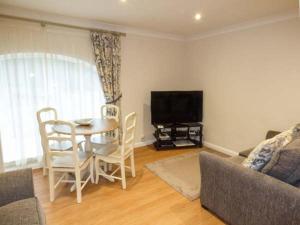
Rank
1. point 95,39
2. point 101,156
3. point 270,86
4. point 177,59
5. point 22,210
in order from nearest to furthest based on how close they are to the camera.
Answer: point 22,210
point 101,156
point 270,86
point 95,39
point 177,59

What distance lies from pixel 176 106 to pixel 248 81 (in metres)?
1.42

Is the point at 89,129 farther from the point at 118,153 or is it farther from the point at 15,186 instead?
the point at 15,186

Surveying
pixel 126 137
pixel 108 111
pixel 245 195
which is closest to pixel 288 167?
pixel 245 195

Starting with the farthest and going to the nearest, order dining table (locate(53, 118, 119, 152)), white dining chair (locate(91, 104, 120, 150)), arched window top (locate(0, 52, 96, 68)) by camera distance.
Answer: white dining chair (locate(91, 104, 120, 150)) < arched window top (locate(0, 52, 96, 68)) < dining table (locate(53, 118, 119, 152))

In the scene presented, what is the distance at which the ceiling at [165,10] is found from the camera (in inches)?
103

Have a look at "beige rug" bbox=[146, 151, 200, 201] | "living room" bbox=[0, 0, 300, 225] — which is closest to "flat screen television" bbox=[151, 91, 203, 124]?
"living room" bbox=[0, 0, 300, 225]

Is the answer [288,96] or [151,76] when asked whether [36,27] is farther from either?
[288,96]

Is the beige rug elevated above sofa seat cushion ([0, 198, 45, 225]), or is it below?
below

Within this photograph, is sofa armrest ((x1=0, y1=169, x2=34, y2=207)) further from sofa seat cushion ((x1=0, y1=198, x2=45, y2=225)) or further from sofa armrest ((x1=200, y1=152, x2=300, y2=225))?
sofa armrest ((x1=200, y1=152, x2=300, y2=225))

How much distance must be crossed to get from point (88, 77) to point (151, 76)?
52.9 inches

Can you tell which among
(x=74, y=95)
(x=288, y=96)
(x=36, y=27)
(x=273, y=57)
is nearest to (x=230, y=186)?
(x=288, y=96)

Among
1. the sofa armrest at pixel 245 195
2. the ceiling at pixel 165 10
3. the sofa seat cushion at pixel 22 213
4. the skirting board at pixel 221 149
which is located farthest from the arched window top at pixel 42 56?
the skirting board at pixel 221 149

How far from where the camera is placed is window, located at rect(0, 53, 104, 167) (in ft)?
9.84

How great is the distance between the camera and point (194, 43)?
450 cm
